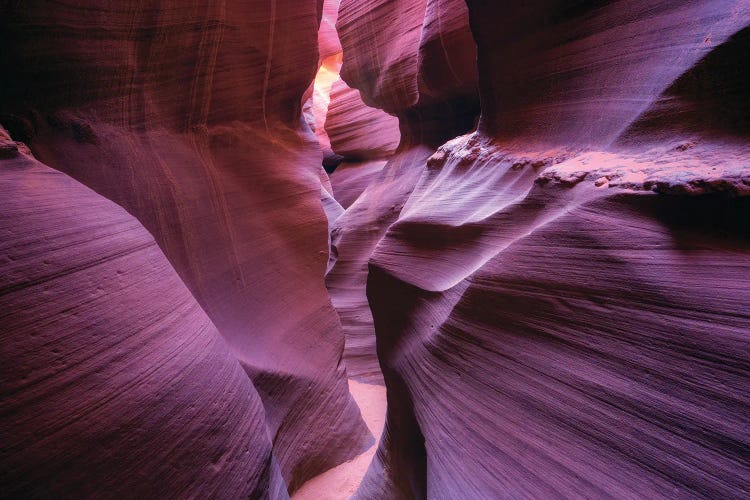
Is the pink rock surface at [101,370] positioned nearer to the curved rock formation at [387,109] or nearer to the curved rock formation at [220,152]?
the curved rock formation at [220,152]

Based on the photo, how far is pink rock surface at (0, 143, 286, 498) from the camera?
1316mm

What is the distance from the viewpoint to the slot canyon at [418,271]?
1.14m

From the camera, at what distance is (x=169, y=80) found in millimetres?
3043

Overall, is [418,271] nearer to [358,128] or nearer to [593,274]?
[593,274]

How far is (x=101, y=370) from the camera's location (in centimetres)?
148

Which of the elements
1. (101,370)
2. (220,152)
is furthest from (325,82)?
(101,370)

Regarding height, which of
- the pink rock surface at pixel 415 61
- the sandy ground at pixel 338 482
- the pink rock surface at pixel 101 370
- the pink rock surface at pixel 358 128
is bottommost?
the sandy ground at pixel 338 482

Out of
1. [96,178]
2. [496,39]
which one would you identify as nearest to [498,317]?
[496,39]

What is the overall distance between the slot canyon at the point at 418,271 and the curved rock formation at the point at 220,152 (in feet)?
0.06

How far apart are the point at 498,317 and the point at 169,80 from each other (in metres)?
3.00

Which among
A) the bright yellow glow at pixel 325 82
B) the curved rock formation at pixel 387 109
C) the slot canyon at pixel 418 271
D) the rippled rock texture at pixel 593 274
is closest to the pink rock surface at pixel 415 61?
the curved rock formation at pixel 387 109

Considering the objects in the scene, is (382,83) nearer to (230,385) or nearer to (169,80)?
(169,80)

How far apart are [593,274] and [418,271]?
3.71ft

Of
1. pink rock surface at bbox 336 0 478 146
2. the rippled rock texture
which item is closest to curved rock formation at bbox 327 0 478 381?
pink rock surface at bbox 336 0 478 146
